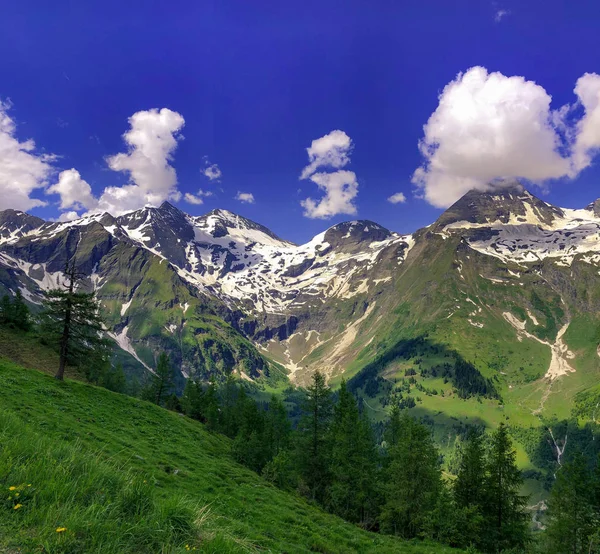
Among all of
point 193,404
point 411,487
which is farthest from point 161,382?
point 411,487

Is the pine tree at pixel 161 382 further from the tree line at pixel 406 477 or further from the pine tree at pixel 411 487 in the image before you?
the pine tree at pixel 411 487

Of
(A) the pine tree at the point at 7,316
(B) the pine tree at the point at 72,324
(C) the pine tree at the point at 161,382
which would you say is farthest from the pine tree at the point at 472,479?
(A) the pine tree at the point at 7,316

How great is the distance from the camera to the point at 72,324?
44031 millimetres

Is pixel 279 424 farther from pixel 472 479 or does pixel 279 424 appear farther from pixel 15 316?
pixel 15 316

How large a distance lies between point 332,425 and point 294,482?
9337mm

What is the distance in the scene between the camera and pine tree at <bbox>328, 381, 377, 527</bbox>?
134 ft

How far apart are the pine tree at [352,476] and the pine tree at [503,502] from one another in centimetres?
1206

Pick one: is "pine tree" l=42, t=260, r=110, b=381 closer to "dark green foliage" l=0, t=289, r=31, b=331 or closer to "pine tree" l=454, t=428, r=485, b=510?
"dark green foliage" l=0, t=289, r=31, b=331

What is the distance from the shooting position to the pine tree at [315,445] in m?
47.0

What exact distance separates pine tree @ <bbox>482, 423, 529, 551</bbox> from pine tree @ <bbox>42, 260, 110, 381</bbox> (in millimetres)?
44928

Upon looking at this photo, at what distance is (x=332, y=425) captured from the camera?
4947 cm

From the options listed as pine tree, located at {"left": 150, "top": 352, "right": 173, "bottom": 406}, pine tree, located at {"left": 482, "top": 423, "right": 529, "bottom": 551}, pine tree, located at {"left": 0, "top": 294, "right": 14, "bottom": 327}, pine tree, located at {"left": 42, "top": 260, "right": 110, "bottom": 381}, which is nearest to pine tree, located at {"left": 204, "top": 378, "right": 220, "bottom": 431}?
pine tree, located at {"left": 150, "top": 352, "right": 173, "bottom": 406}

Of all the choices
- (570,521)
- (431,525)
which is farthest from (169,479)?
(570,521)

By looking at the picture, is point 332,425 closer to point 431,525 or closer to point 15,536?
point 431,525
